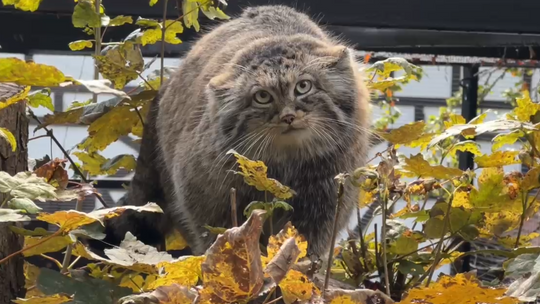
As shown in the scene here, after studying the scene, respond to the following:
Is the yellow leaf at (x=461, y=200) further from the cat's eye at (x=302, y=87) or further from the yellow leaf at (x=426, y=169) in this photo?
the cat's eye at (x=302, y=87)

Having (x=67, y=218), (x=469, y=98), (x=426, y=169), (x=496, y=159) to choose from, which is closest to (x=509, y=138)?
(x=496, y=159)

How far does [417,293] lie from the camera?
30.5 inches

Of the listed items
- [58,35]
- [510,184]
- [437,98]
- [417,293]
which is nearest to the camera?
[417,293]

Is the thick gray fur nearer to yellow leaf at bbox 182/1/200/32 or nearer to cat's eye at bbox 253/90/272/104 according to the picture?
cat's eye at bbox 253/90/272/104

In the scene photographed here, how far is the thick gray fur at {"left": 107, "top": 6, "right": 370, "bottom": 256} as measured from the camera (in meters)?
1.90

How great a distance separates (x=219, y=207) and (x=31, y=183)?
107cm

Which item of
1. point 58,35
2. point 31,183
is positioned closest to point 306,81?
point 31,183

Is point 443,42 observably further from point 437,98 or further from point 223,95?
point 437,98

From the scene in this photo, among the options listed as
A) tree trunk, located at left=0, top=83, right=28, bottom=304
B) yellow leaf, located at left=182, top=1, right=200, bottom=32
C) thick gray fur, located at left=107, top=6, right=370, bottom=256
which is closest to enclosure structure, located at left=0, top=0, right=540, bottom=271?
thick gray fur, located at left=107, top=6, right=370, bottom=256

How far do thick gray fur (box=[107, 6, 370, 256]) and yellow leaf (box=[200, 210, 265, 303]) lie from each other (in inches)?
42.8

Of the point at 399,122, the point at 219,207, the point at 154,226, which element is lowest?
the point at 399,122

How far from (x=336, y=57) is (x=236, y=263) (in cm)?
129

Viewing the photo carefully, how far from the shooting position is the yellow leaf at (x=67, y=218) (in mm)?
891

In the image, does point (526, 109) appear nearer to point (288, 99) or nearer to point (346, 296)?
point (346, 296)
